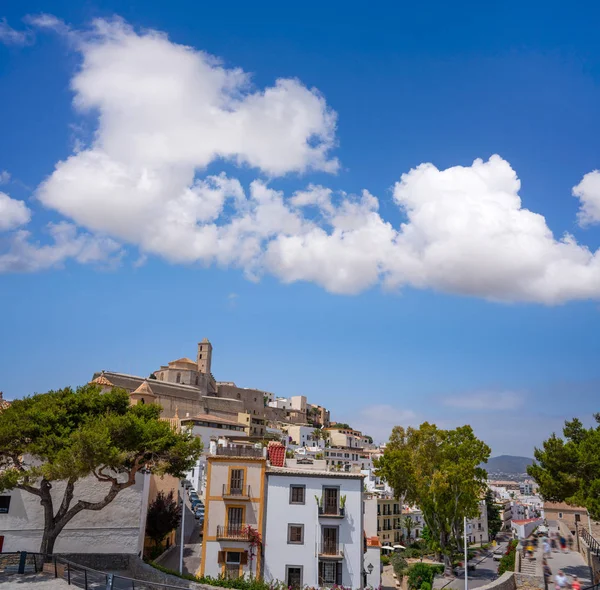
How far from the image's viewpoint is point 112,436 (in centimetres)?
2702

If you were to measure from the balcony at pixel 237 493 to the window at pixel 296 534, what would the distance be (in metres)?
2.86

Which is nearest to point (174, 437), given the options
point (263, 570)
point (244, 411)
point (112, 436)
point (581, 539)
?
point (112, 436)

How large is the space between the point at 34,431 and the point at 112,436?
3.55 m

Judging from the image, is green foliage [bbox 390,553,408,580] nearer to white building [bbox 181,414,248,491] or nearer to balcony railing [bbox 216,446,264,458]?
balcony railing [bbox 216,446,264,458]

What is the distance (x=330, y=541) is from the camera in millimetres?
31156

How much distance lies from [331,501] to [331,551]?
8.40 feet

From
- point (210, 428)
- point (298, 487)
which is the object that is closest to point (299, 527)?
point (298, 487)

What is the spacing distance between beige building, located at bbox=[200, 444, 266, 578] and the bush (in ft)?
55.7

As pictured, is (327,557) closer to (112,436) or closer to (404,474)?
(112,436)

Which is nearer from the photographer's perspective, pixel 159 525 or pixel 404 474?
pixel 159 525

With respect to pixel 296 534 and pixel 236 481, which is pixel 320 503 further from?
pixel 236 481

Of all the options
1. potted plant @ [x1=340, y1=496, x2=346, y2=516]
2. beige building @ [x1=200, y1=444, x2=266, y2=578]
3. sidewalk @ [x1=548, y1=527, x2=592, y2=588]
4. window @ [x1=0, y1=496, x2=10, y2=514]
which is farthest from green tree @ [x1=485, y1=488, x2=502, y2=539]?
window @ [x1=0, y1=496, x2=10, y2=514]

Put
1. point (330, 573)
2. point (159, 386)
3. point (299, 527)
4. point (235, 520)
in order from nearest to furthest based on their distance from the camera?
point (330, 573) < point (299, 527) < point (235, 520) < point (159, 386)

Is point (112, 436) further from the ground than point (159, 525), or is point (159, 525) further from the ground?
point (112, 436)
